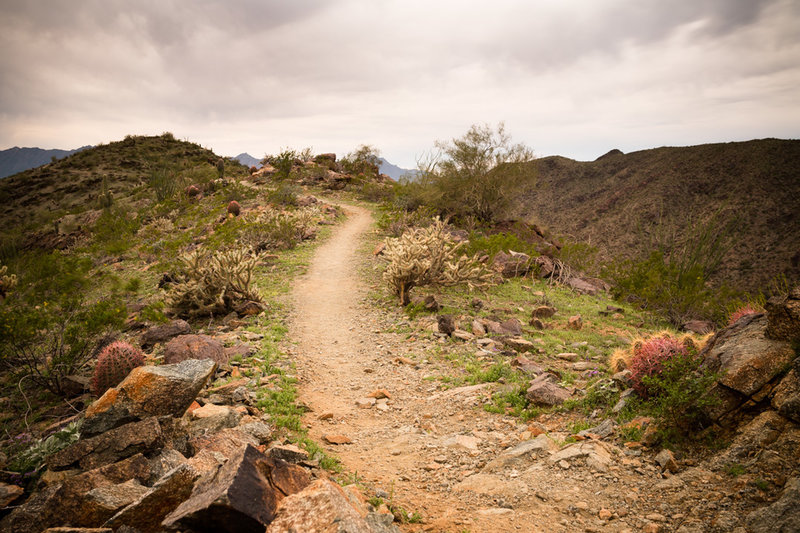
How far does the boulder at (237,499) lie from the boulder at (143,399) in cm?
182

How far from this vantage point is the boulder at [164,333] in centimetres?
733

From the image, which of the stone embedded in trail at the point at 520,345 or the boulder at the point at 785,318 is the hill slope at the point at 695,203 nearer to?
the stone embedded in trail at the point at 520,345

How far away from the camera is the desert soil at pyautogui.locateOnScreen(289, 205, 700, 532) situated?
311 cm

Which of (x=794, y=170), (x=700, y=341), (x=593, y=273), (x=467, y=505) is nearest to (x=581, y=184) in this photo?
(x=794, y=170)

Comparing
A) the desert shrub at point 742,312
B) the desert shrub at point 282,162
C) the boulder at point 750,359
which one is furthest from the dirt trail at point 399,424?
Answer: the desert shrub at point 282,162

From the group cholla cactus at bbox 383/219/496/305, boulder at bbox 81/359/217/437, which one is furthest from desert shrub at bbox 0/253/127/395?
cholla cactus at bbox 383/219/496/305

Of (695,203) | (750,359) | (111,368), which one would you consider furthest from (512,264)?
(695,203)

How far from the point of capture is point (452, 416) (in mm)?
5168

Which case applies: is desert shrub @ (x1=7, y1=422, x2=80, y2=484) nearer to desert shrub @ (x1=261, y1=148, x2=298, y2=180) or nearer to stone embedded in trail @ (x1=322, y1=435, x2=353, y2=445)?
stone embedded in trail @ (x1=322, y1=435, x2=353, y2=445)

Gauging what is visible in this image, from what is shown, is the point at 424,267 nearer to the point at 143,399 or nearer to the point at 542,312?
the point at 542,312

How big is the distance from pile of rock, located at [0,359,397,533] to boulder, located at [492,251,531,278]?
11291 millimetres

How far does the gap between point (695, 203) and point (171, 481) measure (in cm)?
4187

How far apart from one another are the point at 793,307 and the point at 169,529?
5.51 meters

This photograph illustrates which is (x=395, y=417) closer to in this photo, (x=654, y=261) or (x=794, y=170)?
(x=654, y=261)
